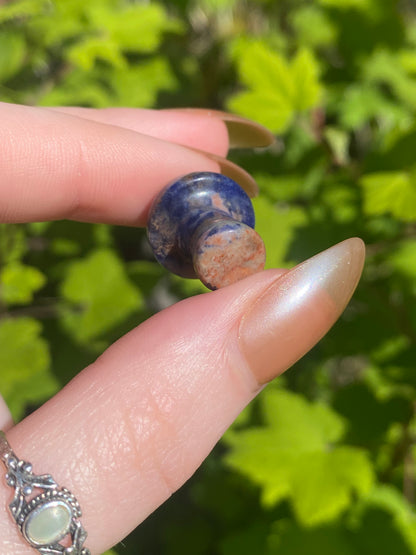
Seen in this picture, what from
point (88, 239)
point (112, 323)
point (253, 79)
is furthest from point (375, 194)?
point (88, 239)

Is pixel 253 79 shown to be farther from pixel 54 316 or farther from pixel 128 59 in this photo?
pixel 54 316

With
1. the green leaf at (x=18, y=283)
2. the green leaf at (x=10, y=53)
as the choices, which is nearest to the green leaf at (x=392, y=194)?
the green leaf at (x=18, y=283)

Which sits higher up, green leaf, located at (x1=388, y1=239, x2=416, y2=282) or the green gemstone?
the green gemstone

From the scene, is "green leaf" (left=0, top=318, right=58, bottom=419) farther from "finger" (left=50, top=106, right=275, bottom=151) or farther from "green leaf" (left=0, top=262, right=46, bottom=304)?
"finger" (left=50, top=106, right=275, bottom=151)

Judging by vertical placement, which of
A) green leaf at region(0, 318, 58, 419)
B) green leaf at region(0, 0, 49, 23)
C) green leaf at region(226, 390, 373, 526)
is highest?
green leaf at region(0, 0, 49, 23)

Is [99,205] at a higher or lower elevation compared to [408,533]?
higher

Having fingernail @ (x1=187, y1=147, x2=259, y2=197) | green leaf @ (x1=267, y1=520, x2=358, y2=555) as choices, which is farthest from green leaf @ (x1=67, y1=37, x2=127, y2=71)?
green leaf @ (x1=267, y1=520, x2=358, y2=555)
